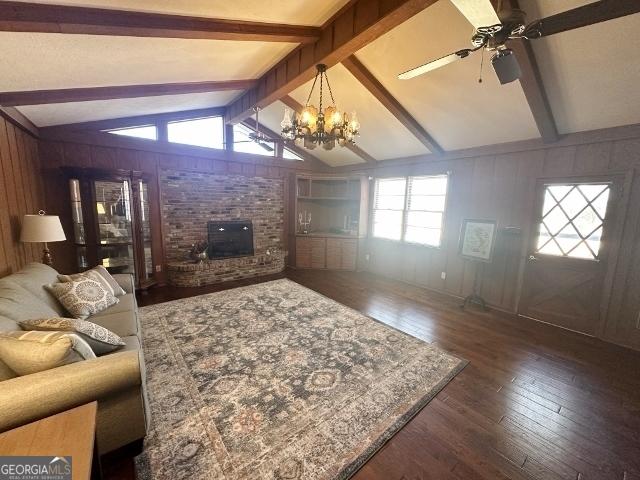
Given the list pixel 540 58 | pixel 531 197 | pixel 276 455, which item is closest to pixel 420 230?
pixel 531 197

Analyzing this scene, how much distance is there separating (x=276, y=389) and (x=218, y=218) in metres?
3.90

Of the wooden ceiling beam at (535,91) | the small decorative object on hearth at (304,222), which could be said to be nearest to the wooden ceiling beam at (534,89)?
the wooden ceiling beam at (535,91)

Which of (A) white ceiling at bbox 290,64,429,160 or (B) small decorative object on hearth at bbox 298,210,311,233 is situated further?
(B) small decorative object on hearth at bbox 298,210,311,233

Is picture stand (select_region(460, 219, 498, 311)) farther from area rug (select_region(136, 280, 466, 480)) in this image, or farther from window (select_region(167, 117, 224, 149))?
window (select_region(167, 117, 224, 149))

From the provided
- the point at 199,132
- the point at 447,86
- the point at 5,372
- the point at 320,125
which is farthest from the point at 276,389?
the point at 199,132

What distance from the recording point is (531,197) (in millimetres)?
3598

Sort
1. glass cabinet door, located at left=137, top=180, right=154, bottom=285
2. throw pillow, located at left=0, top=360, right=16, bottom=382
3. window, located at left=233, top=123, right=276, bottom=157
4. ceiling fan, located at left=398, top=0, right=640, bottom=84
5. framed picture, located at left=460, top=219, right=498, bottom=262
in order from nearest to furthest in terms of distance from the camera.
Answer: throw pillow, located at left=0, top=360, right=16, bottom=382, ceiling fan, located at left=398, top=0, right=640, bottom=84, framed picture, located at left=460, top=219, right=498, bottom=262, glass cabinet door, located at left=137, top=180, right=154, bottom=285, window, located at left=233, top=123, right=276, bottom=157

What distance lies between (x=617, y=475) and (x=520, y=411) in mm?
512

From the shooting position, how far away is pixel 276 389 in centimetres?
212

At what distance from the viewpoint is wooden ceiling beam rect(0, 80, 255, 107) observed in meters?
2.51

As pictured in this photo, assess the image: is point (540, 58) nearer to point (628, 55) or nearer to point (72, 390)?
point (628, 55)

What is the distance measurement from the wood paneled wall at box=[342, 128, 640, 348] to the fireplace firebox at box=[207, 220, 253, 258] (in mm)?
2880

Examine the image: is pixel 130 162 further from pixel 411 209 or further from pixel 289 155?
pixel 411 209

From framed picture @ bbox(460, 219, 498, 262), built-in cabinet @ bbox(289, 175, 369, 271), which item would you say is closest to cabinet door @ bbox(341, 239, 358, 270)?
built-in cabinet @ bbox(289, 175, 369, 271)
